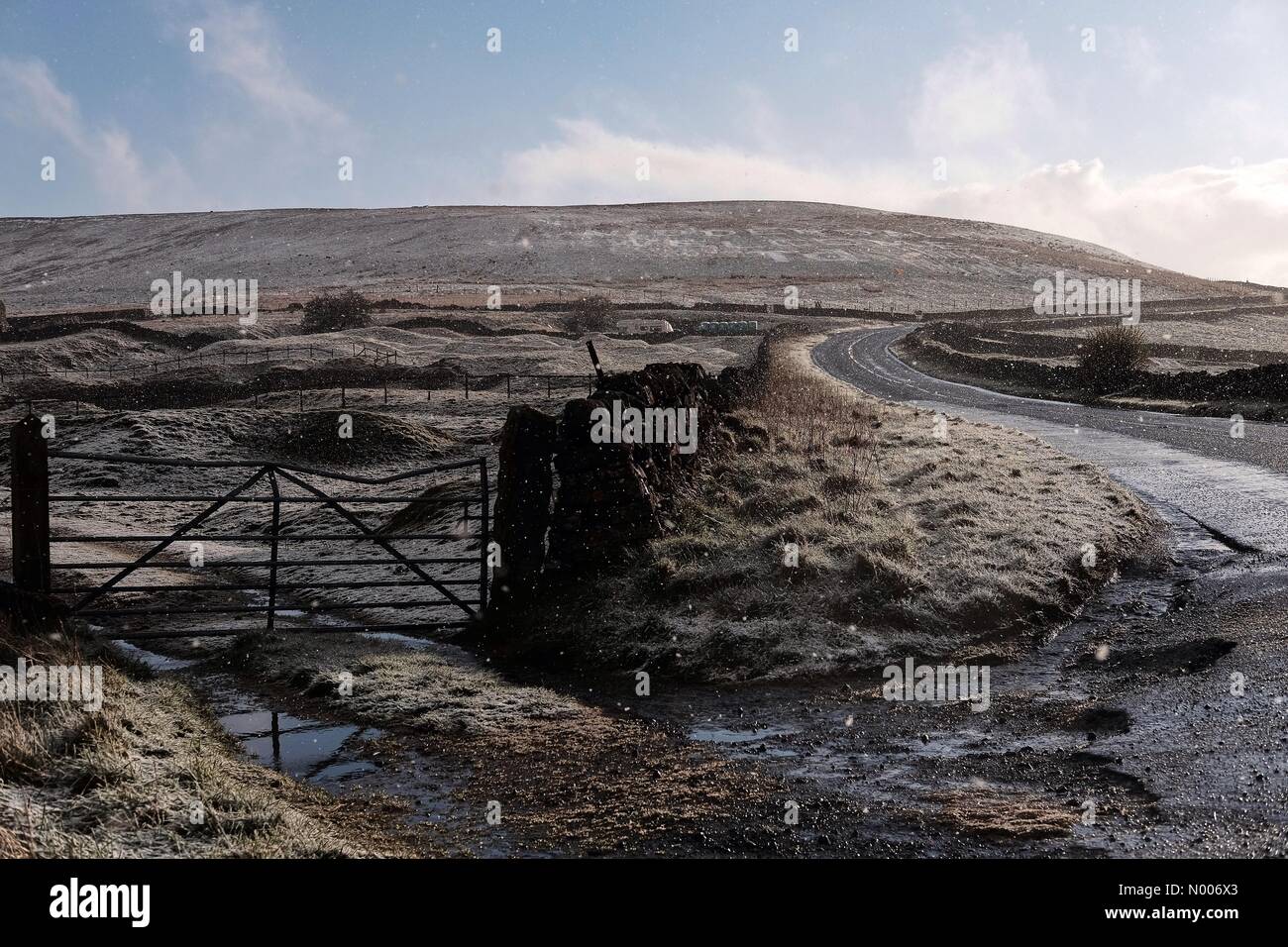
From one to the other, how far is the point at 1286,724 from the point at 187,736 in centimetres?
837

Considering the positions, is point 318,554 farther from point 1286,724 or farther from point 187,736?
point 1286,724

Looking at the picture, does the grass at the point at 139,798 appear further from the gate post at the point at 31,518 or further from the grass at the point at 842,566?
the grass at the point at 842,566

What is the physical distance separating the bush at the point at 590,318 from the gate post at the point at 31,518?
208 ft

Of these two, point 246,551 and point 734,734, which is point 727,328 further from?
point 734,734

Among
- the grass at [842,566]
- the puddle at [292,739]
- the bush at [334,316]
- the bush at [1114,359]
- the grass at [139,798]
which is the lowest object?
the puddle at [292,739]

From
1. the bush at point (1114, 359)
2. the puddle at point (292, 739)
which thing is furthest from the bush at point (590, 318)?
the puddle at point (292, 739)

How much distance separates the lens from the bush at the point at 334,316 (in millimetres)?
69250

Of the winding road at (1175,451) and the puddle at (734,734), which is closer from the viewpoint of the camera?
the puddle at (734,734)

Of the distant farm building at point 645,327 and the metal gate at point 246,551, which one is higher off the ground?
the distant farm building at point 645,327

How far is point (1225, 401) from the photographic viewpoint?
107 feet

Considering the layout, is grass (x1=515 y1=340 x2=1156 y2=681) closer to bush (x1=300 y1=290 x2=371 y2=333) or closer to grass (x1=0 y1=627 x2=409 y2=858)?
grass (x1=0 y1=627 x2=409 y2=858)

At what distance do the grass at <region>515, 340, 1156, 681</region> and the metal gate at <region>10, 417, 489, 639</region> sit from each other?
86.7 inches

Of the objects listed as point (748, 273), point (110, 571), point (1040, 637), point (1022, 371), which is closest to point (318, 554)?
point (110, 571)

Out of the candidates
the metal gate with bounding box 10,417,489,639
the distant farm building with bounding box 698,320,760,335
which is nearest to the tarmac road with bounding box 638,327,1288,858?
the metal gate with bounding box 10,417,489,639
